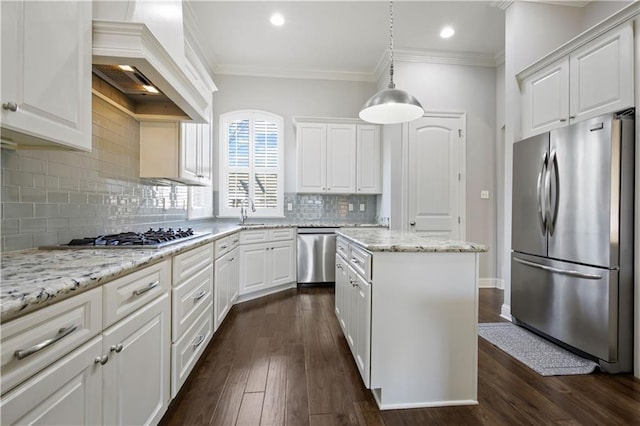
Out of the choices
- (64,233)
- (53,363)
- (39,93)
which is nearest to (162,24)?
(39,93)

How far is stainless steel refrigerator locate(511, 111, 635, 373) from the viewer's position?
1.96 meters

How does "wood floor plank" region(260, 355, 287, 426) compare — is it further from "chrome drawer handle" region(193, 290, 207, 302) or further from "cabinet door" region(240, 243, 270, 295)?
"cabinet door" region(240, 243, 270, 295)

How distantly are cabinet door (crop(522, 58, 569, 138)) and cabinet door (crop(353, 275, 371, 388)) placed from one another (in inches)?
89.5

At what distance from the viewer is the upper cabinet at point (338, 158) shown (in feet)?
14.2

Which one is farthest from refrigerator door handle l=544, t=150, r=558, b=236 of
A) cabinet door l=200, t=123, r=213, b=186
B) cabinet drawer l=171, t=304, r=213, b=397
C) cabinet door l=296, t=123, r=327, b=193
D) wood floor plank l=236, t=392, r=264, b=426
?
cabinet door l=200, t=123, r=213, b=186

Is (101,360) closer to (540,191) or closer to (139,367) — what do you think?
(139,367)

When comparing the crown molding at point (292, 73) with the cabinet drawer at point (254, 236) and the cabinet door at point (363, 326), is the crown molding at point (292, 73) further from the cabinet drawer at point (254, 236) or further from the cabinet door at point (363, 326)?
the cabinet door at point (363, 326)

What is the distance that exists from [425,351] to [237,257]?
2272mm

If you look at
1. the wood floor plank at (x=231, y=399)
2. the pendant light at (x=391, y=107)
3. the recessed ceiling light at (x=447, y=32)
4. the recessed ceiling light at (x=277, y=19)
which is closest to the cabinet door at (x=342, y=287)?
the wood floor plank at (x=231, y=399)

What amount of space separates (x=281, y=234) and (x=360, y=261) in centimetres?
220

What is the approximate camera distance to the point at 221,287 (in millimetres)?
2580

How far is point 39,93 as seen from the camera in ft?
3.39

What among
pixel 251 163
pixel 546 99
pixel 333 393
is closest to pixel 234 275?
pixel 333 393

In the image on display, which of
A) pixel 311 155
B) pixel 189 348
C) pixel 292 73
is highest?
pixel 292 73
